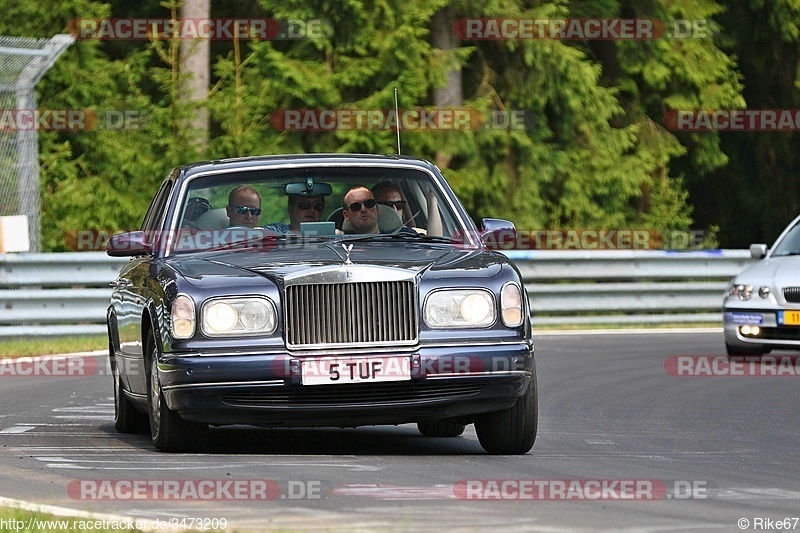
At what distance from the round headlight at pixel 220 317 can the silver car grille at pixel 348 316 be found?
0.90ft

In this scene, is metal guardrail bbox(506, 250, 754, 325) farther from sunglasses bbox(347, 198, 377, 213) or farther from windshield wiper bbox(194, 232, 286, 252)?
windshield wiper bbox(194, 232, 286, 252)

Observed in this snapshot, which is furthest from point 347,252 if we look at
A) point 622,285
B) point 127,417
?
point 622,285

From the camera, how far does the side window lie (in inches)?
410

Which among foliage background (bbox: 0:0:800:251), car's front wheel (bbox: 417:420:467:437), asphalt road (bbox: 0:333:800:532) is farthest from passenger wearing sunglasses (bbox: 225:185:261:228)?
foliage background (bbox: 0:0:800:251)

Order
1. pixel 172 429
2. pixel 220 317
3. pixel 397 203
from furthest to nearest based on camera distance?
pixel 397 203, pixel 172 429, pixel 220 317

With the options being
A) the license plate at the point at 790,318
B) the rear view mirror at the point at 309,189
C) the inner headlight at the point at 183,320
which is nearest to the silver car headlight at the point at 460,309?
the inner headlight at the point at 183,320

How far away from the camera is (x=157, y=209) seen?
10.9m

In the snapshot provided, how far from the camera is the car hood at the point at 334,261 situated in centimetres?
880

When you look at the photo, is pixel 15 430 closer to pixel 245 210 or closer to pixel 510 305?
pixel 245 210

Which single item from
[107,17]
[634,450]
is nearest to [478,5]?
[107,17]

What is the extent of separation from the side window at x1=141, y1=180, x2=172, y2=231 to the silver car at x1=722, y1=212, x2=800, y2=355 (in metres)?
6.78

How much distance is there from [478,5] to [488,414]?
738 inches

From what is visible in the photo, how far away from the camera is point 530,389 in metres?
9.00

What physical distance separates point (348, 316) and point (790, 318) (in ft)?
26.7
